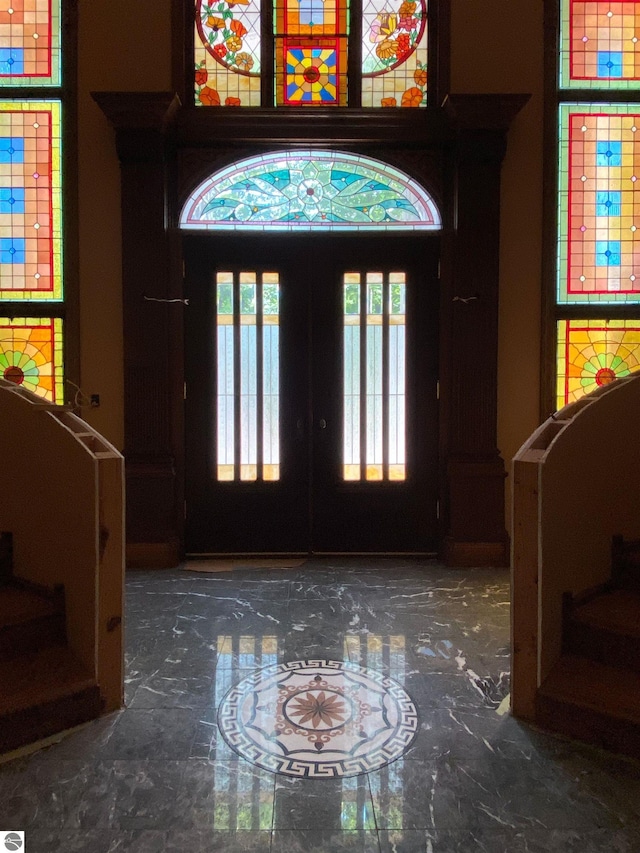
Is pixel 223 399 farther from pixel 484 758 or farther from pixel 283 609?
pixel 484 758

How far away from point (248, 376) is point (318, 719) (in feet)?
8.19

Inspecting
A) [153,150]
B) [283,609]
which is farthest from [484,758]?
[153,150]

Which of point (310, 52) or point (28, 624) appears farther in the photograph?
point (310, 52)

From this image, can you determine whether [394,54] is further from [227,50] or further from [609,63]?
[609,63]

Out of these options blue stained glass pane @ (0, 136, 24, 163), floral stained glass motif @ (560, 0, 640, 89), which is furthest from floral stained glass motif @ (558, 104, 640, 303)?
blue stained glass pane @ (0, 136, 24, 163)

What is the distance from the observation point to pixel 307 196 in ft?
13.8

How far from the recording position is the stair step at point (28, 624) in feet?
7.70

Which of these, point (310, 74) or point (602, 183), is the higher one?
point (310, 74)

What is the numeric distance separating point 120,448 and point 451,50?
3348 mm

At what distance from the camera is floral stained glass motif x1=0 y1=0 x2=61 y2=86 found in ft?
13.5

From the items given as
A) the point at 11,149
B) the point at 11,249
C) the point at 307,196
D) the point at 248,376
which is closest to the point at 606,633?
the point at 248,376

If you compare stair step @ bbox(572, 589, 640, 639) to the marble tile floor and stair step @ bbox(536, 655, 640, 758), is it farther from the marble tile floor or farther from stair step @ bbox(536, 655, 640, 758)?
the marble tile floor

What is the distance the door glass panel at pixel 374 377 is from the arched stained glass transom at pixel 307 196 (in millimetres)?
388

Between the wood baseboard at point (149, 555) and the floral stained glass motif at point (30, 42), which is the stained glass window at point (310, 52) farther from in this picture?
the wood baseboard at point (149, 555)
